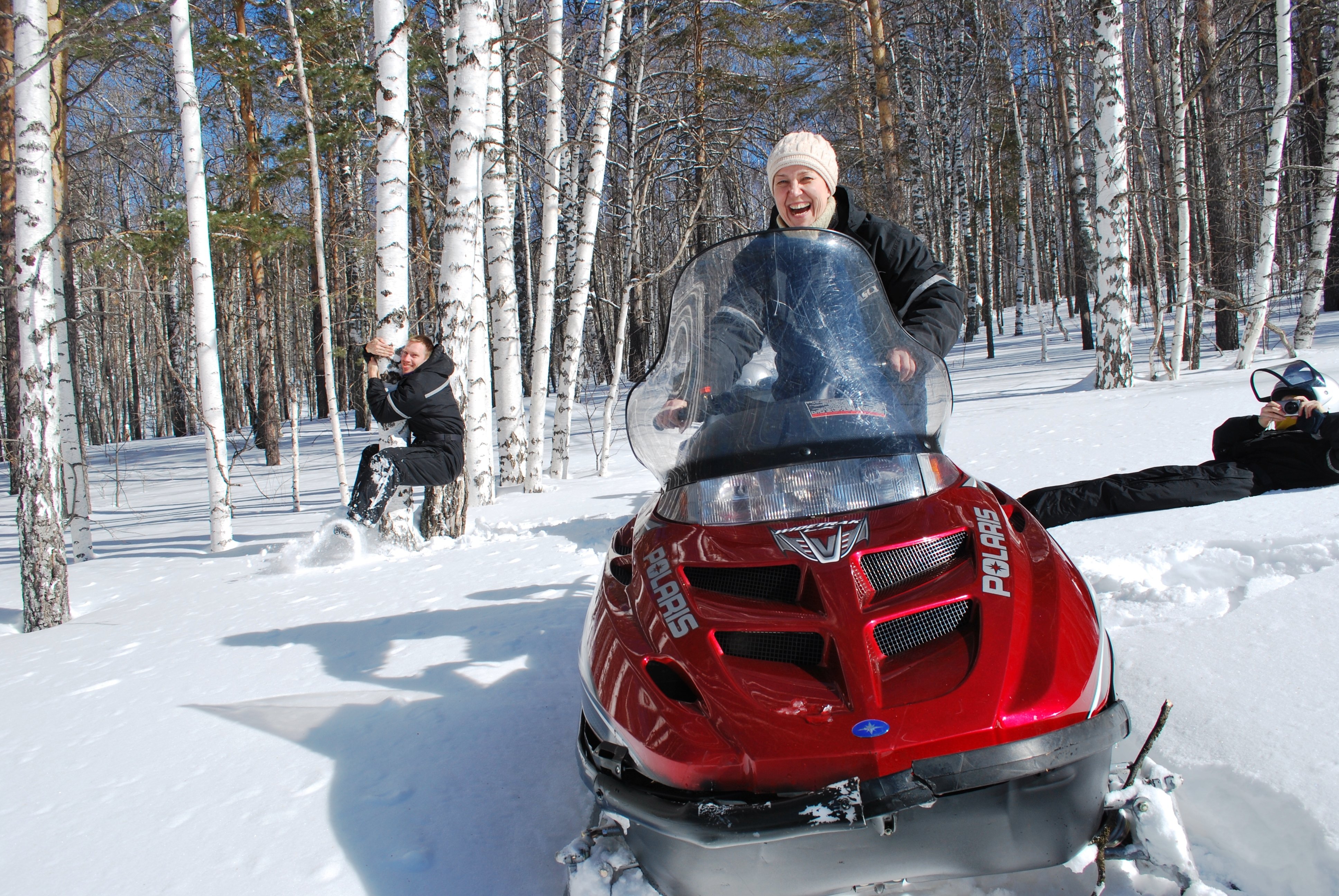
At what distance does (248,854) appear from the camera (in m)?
1.87

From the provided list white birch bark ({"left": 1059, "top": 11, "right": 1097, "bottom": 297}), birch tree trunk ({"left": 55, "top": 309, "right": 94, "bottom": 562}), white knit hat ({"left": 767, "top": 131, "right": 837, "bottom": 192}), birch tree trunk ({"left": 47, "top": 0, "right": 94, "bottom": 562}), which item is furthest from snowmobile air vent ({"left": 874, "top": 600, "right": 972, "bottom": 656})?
white birch bark ({"left": 1059, "top": 11, "right": 1097, "bottom": 297})

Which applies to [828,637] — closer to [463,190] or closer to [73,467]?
[463,190]

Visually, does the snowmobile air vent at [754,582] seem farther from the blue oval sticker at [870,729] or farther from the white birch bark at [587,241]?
the white birch bark at [587,241]

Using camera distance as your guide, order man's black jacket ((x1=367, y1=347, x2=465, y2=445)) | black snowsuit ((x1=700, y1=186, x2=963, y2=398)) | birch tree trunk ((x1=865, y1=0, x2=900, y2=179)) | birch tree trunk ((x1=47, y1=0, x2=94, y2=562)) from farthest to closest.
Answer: birch tree trunk ((x1=865, y1=0, x2=900, y2=179)), birch tree trunk ((x1=47, y1=0, x2=94, y2=562)), man's black jacket ((x1=367, y1=347, x2=465, y2=445)), black snowsuit ((x1=700, y1=186, x2=963, y2=398))

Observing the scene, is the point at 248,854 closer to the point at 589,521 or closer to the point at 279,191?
the point at 589,521

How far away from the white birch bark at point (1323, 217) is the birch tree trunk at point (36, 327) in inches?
534

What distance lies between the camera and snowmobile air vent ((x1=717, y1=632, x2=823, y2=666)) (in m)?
1.45

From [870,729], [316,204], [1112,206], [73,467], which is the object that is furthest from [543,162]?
[870,729]

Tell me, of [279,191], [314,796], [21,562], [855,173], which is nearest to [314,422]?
[279,191]

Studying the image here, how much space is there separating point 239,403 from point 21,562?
2854 centimetres

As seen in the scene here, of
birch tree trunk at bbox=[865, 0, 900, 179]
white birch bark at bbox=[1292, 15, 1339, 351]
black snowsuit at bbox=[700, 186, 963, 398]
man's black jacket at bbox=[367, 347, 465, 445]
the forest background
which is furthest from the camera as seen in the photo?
birch tree trunk at bbox=[865, 0, 900, 179]

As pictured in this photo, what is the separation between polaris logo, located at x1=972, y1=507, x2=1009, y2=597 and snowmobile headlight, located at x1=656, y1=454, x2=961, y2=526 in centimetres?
15

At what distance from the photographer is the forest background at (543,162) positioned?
5883mm

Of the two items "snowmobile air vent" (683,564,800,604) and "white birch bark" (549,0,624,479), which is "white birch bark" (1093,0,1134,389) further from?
"snowmobile air vent" (683,564,800,604)
